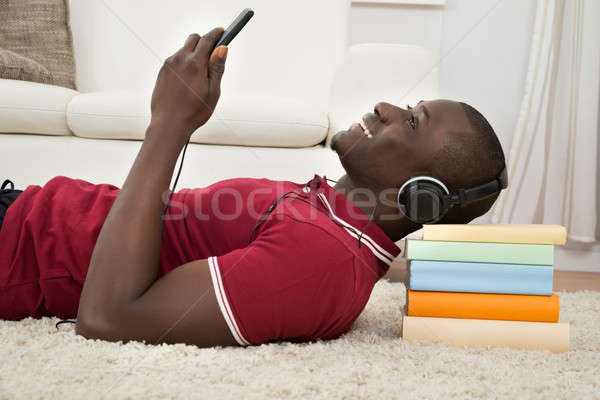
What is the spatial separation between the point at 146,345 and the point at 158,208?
20cm

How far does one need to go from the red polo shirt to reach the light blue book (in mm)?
66

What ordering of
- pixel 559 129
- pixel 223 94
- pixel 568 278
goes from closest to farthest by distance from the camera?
1. pixel 223 94
2. pixel 568 278
3. pixel 559 129

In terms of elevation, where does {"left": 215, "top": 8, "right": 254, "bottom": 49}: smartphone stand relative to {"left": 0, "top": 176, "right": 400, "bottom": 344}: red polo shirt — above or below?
above

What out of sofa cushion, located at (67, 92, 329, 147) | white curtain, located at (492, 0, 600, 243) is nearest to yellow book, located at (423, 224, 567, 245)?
sofa cushion, located at (67, 92, 329, 147)

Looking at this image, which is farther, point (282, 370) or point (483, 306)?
point (483, 306)

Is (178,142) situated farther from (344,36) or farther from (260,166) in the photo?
(344,36)

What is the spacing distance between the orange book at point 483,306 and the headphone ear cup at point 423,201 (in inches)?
5.4

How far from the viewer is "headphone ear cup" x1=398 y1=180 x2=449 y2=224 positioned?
0.83 metres

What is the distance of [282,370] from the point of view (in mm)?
683

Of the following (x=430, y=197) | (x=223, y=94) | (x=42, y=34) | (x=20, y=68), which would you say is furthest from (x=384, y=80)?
(x=42, y=34)

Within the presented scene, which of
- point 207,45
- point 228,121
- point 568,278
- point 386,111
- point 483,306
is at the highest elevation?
point 207,45

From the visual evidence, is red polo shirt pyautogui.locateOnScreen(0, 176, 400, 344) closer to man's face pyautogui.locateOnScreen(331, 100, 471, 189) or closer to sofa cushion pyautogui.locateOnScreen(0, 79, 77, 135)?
man's face pyautogui.locateOnScreen(331, 100, 471, 189)

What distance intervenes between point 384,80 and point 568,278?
1.03 m

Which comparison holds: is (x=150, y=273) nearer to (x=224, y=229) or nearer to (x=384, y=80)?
(x=224, y=229)
